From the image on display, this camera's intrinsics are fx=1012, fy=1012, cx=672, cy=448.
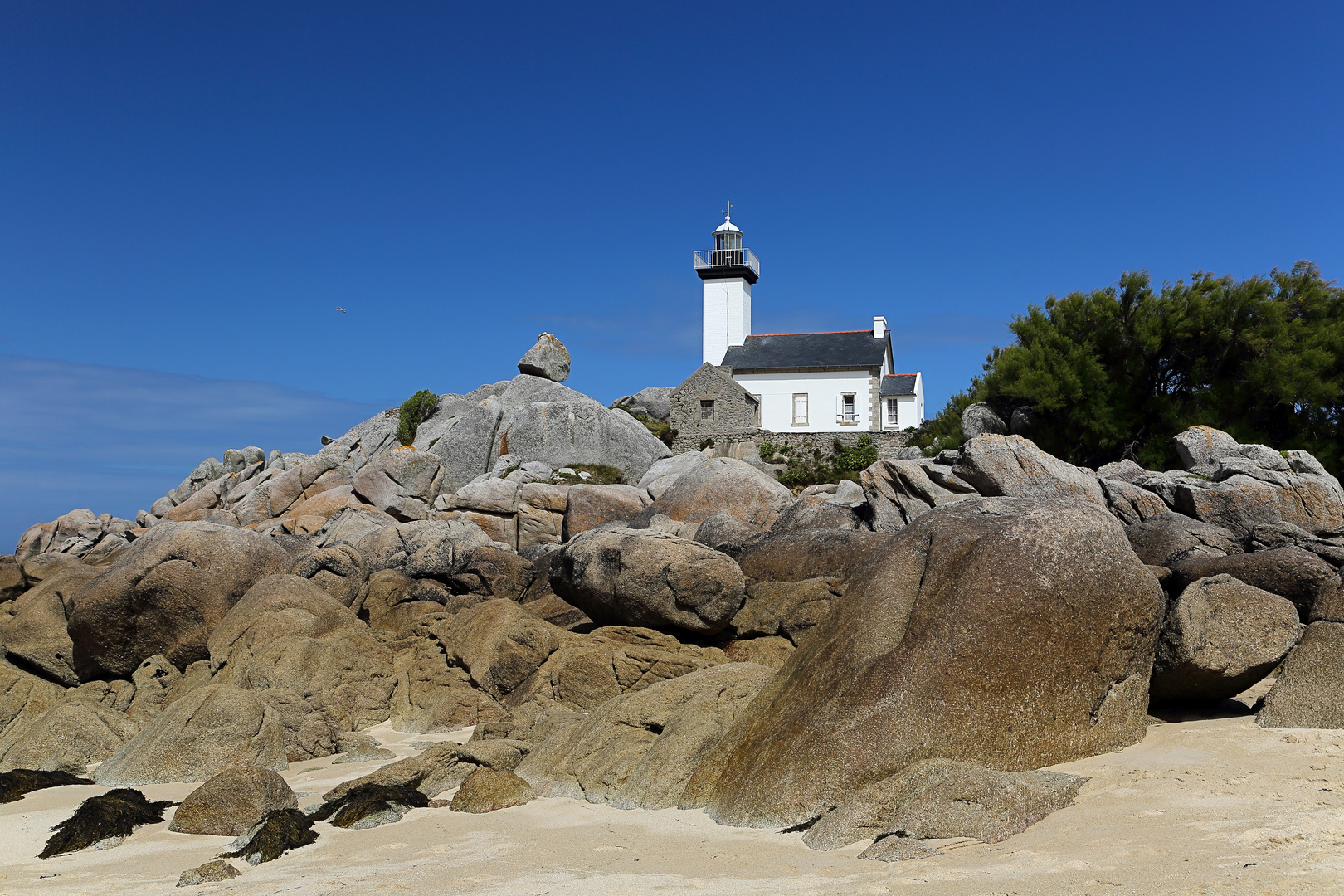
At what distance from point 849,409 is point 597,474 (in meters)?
17.8

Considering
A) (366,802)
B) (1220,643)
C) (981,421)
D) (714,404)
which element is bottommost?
(366,802)

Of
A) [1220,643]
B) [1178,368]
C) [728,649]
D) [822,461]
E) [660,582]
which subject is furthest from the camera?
[822,461]

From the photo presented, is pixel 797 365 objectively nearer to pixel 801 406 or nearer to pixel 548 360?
pixel 801 406

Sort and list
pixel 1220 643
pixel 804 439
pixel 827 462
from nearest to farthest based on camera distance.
Answer: pixel 1220 643
pixel 827 462
pixel 804 439

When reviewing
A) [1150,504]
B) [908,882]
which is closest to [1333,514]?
[1150,504]

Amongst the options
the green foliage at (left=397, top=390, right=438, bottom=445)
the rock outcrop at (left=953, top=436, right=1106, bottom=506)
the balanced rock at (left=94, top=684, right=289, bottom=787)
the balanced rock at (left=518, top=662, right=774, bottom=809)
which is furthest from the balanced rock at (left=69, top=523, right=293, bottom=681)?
the green foliage at (left=397, top=390, right=438, bottom=445)

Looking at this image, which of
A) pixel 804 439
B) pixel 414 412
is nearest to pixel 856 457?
pixel 804 439

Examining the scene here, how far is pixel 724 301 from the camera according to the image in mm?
51844

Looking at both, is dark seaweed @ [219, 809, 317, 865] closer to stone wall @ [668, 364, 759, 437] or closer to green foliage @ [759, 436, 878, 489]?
green foliage @ [759, 436, 878, 489]

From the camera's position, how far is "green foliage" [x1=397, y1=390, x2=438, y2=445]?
41.2m

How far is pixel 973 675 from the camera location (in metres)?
6.21

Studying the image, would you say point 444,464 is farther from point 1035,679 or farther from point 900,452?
point 1035,679

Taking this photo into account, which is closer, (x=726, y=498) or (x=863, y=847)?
(x=863, y=847)

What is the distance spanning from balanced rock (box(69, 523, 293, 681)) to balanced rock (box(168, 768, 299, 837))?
541 centimetres
